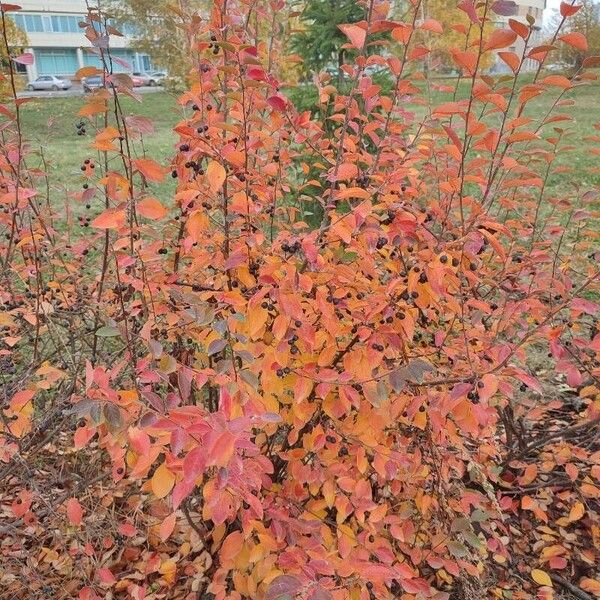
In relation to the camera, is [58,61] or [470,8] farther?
[58,61]

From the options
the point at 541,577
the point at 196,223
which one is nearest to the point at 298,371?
the point at 196,223

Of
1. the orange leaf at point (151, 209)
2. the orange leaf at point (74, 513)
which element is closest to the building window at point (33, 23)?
the orange leaf at point (74, 513)

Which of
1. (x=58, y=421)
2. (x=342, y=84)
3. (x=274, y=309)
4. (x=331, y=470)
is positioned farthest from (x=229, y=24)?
(x=342, y=84)

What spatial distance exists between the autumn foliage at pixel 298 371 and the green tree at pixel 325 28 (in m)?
2.59

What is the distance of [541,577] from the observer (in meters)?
2.23

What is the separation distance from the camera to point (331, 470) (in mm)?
1819

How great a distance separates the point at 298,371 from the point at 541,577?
1439 mm

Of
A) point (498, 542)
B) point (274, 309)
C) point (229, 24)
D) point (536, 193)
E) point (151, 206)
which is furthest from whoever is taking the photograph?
point (536, 193)

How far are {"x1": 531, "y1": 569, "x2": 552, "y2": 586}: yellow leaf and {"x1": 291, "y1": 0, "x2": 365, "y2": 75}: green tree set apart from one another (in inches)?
153

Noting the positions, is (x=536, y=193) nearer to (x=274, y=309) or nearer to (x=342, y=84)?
(x=342, y=84)

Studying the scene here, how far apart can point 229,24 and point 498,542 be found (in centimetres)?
209

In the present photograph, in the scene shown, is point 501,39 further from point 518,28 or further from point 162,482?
point 162,482

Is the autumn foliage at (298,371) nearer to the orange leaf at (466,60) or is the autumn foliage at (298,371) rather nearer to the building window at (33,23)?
the orange leaf at (466,60)

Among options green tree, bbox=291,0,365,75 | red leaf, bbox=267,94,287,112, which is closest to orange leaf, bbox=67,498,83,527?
red leaf, bbox=267,94,287,112
